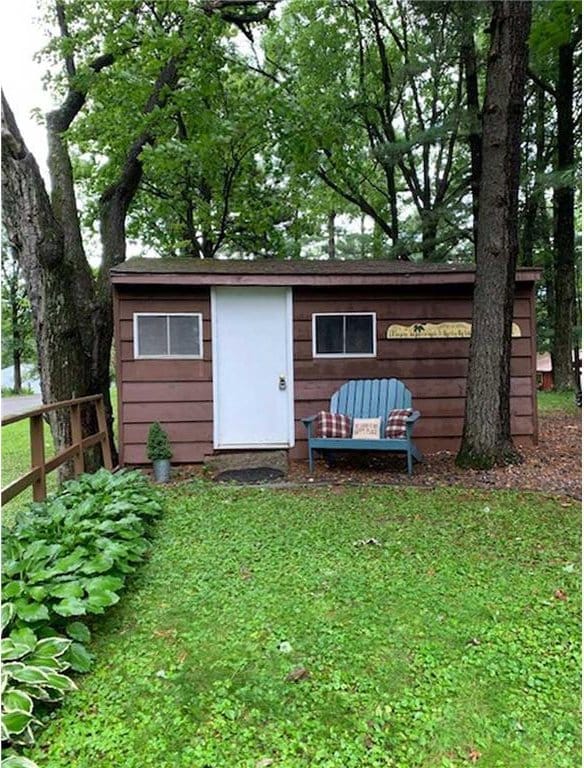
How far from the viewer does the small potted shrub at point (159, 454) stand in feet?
16.6

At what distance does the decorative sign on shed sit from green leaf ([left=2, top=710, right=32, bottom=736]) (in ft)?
15.9

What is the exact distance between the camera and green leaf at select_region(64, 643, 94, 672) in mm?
1887

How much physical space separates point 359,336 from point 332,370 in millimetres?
493

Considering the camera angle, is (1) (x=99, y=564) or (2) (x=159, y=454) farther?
(2) (x=159, y=454)

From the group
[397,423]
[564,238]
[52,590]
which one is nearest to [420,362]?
[397,423]

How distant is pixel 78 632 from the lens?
6.52ft

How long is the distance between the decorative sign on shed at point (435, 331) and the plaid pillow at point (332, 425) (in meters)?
1.24

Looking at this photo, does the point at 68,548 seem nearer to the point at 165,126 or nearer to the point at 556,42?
the point at 556,42

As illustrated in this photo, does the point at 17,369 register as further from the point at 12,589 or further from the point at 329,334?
the point at 12,589

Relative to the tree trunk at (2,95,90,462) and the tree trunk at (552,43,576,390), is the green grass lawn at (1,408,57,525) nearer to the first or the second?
the tree trunk at (2,95,90,462)

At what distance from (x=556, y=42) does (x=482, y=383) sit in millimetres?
3167

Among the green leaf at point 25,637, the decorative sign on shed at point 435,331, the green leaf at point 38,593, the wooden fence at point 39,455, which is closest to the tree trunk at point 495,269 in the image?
the decorative sign on shed at point 435,331

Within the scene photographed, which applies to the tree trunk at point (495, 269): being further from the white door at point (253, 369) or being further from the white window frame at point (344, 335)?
the white door at point (253, 369)

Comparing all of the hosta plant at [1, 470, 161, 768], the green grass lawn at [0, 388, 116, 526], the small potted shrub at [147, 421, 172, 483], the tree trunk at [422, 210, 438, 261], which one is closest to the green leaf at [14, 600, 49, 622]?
the hosta plant at [1, 470, 161, 768]
